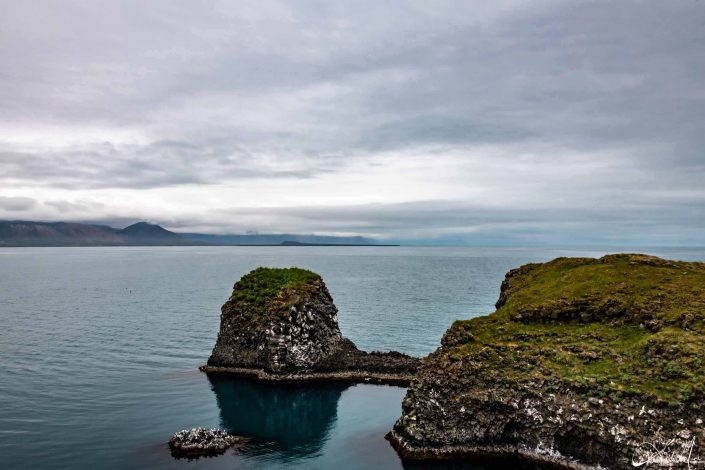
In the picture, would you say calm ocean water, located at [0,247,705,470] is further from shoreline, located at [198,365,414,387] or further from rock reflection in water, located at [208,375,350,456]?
shoreline, located at [198,365,414,387]

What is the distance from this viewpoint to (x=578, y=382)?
39.9m

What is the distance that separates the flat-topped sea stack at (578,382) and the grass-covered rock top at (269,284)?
30.9 metres

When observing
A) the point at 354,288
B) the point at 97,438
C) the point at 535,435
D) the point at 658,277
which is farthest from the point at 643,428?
the point at 354,288

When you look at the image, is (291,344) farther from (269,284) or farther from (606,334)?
(606,334)

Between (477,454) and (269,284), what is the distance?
4218cm

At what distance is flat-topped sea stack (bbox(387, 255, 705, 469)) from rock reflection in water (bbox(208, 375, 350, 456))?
9412mm

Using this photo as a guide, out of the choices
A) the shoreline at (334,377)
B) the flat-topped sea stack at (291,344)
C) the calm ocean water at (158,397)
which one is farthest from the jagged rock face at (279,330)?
the calm ocean water at (158,397)

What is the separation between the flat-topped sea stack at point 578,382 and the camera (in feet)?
120

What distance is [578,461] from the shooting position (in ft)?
128

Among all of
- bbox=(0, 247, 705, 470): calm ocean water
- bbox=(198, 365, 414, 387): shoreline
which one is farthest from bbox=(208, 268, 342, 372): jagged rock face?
bbox=(0, 247, 705, 470): calm ocean water

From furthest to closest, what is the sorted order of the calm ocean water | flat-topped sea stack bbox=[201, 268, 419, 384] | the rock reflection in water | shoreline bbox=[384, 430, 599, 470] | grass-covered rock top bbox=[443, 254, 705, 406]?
flat-topped sea stack bbox=[201, 268, 419, 384]
the rock reflection in water
the calm ocean water
shoreline bbox=[384, 430, 599, 470]
grass-covered rock top bbox=[443, 254, 705, 406]

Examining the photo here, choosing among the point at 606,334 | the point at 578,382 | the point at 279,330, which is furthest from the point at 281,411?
the point at 606,334

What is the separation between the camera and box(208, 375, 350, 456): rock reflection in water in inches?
1961

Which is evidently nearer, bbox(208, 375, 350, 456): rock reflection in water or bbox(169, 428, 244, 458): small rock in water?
bbox(169, 428, 244, 458): small rock in water
